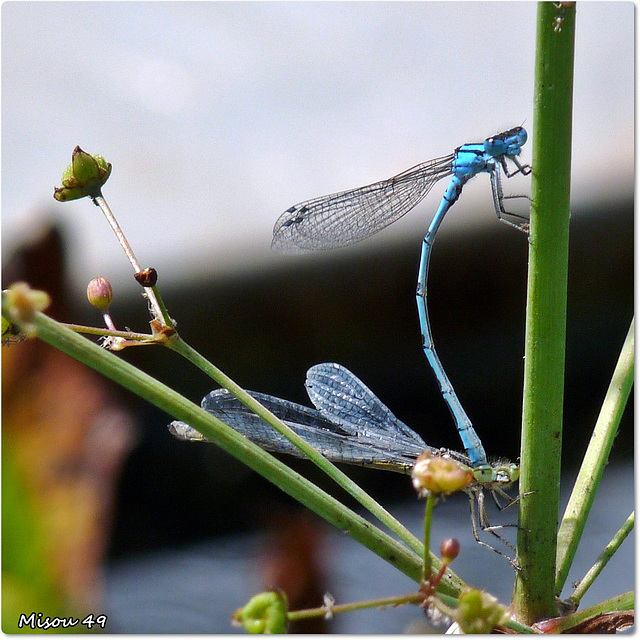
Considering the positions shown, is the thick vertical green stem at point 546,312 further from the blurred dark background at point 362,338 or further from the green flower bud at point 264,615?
the blurred dark background at point 362,338

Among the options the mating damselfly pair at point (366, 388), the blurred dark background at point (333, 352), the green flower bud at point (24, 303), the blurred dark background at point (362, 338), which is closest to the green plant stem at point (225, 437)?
the green flower bud at point (24, 303)

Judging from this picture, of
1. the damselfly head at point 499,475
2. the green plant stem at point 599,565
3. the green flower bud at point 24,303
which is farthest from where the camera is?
the damselfly head at point 499,475

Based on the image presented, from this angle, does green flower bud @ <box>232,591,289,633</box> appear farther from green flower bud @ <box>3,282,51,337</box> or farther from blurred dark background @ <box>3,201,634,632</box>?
blurred dark background @ <box>3,201,634,632</box>

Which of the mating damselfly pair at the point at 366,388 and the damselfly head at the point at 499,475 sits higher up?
the mating damselfly pair at the point at 366,388

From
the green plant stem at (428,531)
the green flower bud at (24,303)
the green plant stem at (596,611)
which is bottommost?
the green plant stem at (596,611)

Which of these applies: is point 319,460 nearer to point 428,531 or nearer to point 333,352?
point 428,531

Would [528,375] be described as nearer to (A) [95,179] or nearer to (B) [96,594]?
(A) [95,179]

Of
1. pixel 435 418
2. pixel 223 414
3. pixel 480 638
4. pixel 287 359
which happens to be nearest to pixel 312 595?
pixel 435 418
